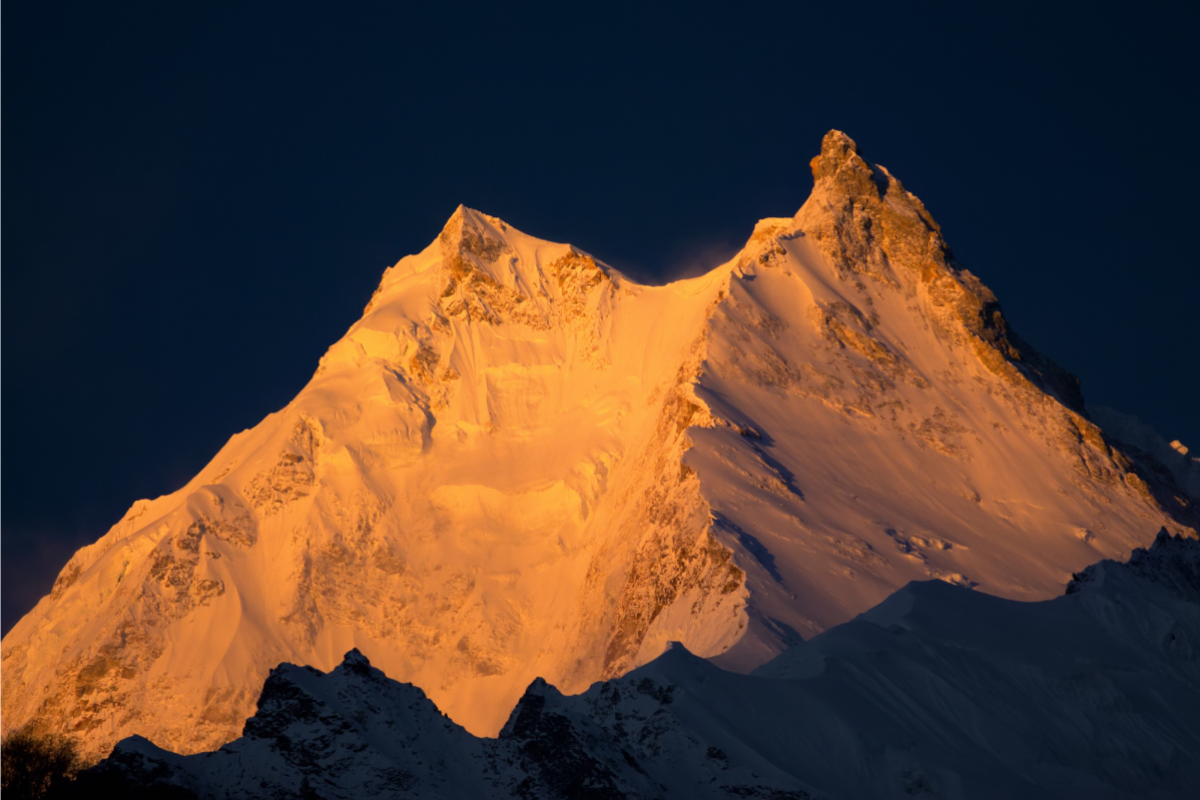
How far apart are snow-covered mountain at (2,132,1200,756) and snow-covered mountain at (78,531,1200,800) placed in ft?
65.2

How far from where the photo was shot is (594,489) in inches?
5891

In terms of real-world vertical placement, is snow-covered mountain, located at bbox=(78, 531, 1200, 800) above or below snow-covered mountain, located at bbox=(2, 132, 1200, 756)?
below

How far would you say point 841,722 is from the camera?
73625mm

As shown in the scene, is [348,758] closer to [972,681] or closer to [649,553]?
[972,681]

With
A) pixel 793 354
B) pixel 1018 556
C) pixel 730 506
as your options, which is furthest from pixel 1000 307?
pixel 730 506

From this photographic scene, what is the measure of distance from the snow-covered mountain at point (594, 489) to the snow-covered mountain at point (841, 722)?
1988 cm

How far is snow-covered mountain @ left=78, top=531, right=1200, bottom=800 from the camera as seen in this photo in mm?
56469

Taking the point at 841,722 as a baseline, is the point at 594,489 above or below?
above

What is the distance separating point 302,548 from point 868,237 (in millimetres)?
72614

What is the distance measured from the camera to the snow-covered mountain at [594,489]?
124 meters

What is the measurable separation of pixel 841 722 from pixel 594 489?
77243 millimetres

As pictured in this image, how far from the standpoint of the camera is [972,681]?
273ft

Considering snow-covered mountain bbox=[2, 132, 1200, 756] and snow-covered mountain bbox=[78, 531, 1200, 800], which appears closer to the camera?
snow-covered mountain bbox=[78, 531, 1200, 800]

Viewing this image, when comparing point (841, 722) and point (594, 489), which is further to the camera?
point (594, 489)
